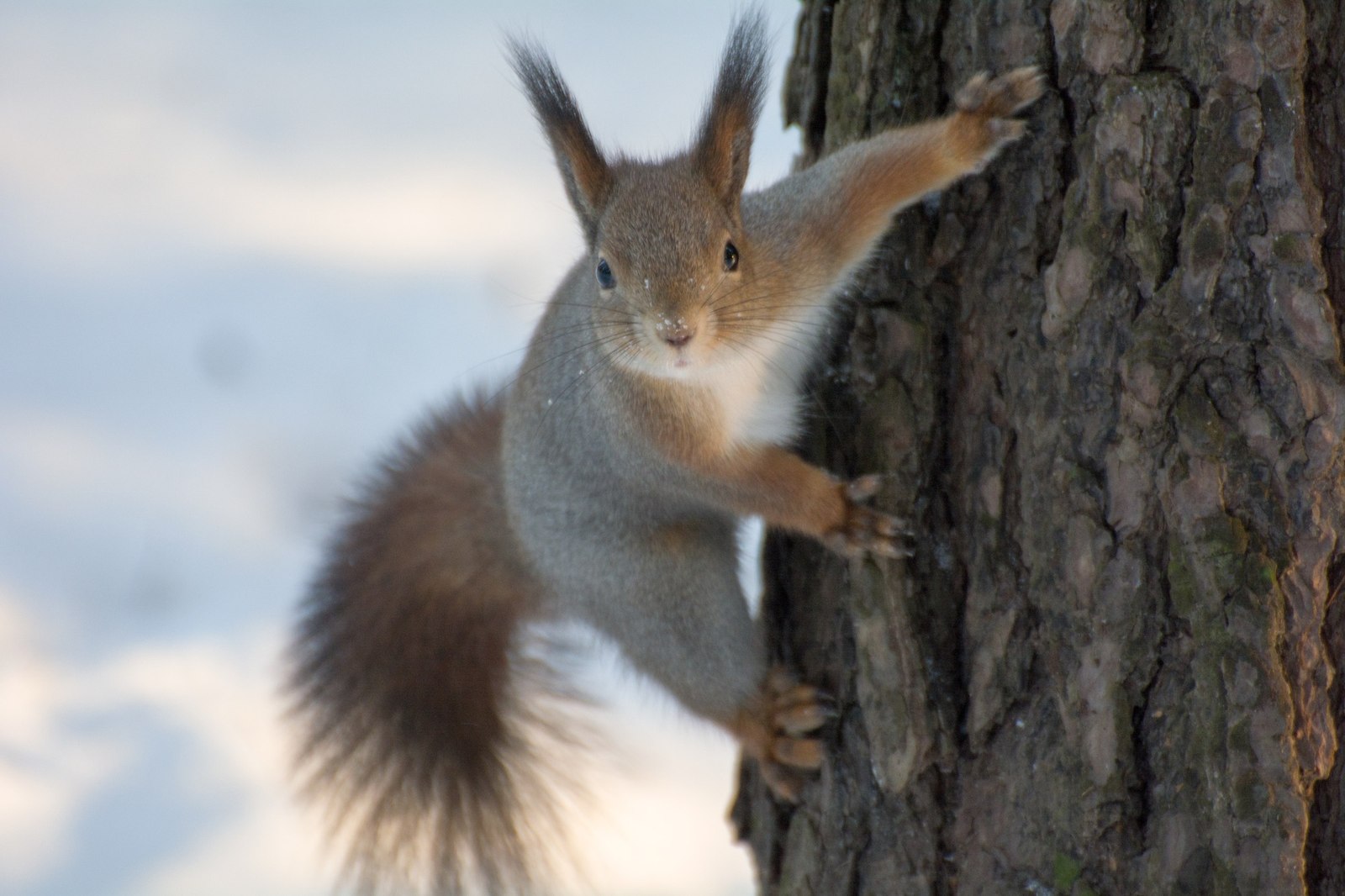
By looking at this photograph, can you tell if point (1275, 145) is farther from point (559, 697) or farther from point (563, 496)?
point (559, 697)

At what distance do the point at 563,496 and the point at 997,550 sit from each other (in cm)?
80

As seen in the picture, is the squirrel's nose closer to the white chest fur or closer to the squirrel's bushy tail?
the white chest fur

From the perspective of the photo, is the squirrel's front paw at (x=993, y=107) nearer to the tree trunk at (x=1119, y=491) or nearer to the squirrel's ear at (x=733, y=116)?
the tree trunk at (x=1119, y=491)

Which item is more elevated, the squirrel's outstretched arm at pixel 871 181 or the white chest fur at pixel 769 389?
the squirrel's outstretched arm at pixel 871 181

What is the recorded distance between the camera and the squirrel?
1.58 metres

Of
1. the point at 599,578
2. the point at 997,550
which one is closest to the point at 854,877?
the point at 997,550

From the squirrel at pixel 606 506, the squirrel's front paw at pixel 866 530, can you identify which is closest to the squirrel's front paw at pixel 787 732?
the squirrel at pixel 606 506

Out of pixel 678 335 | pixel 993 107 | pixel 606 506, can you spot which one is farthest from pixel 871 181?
pixel 606 506

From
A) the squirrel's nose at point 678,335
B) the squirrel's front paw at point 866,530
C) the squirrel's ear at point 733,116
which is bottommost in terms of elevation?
the squirrel's front paw at point 866,530

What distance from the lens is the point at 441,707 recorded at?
86.0 inches

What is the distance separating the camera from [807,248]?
5.49 feet

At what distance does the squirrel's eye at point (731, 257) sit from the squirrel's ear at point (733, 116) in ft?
0.24

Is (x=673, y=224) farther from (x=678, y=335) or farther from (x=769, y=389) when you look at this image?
(x=769, y=389)

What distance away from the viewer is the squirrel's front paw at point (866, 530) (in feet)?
4.68
